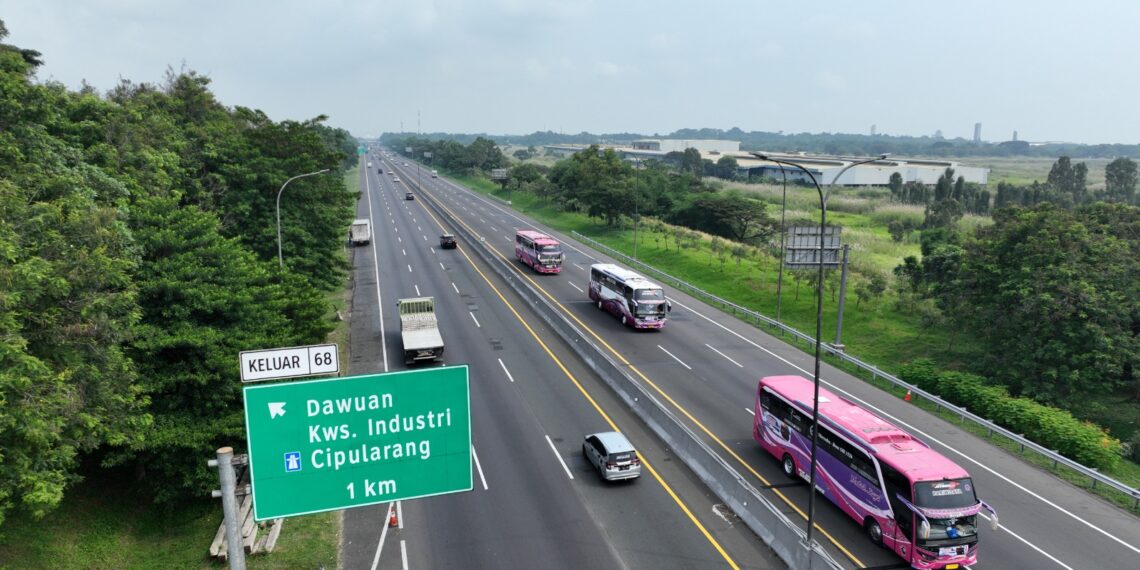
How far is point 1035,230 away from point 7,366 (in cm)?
4633

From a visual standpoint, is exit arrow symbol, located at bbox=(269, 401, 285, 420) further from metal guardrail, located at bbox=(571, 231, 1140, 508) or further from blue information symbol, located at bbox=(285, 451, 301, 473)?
metal guardrail, located at bbox=(571, 231, 1140, 508)

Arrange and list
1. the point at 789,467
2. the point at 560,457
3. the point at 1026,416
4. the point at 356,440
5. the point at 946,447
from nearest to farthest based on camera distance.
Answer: the point at 356,440, the point at 789,467, the point at 560,457, the point at 946,447, the point at 1026,416

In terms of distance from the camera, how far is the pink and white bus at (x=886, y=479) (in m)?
19.2

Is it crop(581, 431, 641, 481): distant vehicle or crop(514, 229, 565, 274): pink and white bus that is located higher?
crop(514, 229, 565, 274): pink and white bus

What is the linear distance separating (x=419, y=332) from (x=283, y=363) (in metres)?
25.1

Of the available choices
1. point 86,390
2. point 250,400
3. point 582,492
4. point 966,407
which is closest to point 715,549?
point 582,492

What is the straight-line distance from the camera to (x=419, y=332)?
3831 cm

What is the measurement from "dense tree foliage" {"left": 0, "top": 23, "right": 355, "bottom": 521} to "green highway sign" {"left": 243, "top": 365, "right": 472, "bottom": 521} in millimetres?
7720

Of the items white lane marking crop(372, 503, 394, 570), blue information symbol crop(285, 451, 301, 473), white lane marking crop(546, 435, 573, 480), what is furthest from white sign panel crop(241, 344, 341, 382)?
white lane marking crop(546, 435, 573, 480)

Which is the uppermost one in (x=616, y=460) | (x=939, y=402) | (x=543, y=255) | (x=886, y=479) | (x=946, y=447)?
(x=543, y=255)

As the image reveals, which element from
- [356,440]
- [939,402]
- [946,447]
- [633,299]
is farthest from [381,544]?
[633,299]

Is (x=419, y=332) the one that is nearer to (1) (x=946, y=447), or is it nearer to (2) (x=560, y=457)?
(2) (x=560, y=457)

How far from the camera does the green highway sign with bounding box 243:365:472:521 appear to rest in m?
11.2

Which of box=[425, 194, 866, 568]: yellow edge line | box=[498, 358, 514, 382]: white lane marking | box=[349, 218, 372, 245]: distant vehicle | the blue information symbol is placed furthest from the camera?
box=[349, 218, 372, 245]: distant vehicle
